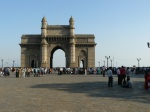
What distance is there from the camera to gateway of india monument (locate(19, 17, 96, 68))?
7806 cm

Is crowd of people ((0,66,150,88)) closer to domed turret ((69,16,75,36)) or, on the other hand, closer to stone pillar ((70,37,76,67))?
stone pillar ((70,37,76,67))

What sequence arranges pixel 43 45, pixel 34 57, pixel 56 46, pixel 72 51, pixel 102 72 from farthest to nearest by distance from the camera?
pixel 34 57 < pixel 56 46 < pixel 72 51 < pixel 43 45 < pixel 102 72

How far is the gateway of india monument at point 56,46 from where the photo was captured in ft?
256

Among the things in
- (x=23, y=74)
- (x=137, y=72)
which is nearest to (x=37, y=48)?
(x=137, y=72)

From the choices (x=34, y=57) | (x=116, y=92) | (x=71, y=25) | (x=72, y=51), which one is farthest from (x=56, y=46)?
(x=116, y=92)

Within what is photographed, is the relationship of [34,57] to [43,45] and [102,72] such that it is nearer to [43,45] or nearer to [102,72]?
[43,45]

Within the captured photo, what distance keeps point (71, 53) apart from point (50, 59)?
5.93 m

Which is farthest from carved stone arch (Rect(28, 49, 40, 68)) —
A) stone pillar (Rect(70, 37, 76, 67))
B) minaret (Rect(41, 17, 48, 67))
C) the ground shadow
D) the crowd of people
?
the ground shadow

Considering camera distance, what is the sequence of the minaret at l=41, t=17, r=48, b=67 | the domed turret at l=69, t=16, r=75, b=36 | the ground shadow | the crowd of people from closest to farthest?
the ground shadow, the crowd of people, the minaret at l=41, t=17, r=48, b=67, the domed turret at l=69, t=16, r=75, b=36

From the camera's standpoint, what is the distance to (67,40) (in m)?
78.9

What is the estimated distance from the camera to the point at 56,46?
262 ft

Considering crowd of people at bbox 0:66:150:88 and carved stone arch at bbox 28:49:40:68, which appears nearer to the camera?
crowd of people at bbox 0:66:150:88

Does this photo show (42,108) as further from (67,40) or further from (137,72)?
(67,40)

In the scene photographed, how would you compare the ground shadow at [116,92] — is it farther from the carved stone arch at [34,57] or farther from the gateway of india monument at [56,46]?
the carved stone arch at [34,57]
